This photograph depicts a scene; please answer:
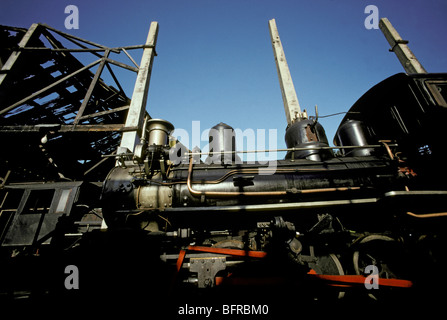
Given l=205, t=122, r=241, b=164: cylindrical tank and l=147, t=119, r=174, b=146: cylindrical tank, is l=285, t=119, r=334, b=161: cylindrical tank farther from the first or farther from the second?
l=147, t=119, r=174, b=146: cylindrical tank

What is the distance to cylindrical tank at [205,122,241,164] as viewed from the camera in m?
4.08

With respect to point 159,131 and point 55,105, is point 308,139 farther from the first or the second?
point 55,105

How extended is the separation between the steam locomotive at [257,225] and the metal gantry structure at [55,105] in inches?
90.9

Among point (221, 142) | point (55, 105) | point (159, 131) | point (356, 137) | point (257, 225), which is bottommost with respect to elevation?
point (257, 225)

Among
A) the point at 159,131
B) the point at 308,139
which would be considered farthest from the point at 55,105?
the point at 308,139

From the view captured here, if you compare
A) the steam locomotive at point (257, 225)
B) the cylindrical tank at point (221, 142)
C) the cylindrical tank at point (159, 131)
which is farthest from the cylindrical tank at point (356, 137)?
the cylindrical tank at point (159, 131)

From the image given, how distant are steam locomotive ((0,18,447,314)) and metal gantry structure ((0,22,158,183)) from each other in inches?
90.9

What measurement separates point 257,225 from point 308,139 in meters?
2.50

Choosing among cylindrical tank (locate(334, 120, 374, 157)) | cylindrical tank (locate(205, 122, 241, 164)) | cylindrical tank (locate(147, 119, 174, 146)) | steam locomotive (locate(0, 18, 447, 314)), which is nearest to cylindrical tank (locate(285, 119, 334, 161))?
steam locomotive (locate(0, 18, 447, 314))

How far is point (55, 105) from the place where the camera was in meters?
7.25
